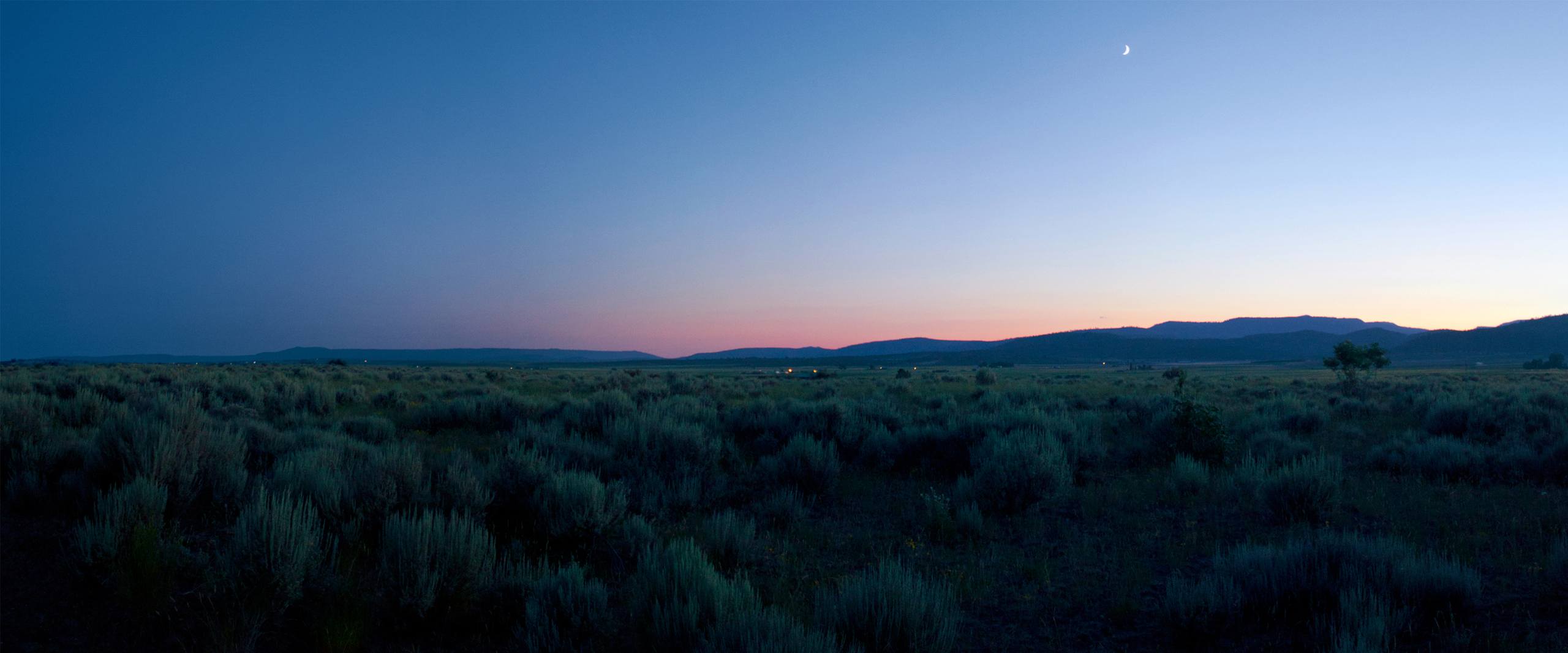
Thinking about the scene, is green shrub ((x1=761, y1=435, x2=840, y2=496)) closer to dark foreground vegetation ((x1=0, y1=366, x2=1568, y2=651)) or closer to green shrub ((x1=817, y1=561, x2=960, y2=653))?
dark foreground vegetation ((x1=0, y1=366, x2=1568, y2=651))

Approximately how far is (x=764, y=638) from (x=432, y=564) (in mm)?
2630

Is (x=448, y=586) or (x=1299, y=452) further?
(x=1299, y=452)

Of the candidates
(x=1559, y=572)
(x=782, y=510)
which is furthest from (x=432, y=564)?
(x=1559, y=572)

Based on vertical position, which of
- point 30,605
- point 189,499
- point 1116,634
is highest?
point 189,499

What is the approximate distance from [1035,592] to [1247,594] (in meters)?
1.45

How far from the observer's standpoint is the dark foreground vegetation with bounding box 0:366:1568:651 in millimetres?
4555

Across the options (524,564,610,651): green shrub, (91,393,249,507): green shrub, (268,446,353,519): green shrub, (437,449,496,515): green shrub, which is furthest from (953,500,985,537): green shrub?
(91,393,249,507): green shrub

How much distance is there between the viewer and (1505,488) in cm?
862

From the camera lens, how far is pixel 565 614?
4555 mm

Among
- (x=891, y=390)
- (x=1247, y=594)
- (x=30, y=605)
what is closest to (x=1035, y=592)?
(x=1247, y=594)

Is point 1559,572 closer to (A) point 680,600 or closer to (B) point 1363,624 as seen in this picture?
(B) point 1363,624

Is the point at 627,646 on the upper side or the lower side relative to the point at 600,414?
lower

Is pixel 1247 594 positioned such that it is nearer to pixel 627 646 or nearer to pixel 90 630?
pixel 627 646

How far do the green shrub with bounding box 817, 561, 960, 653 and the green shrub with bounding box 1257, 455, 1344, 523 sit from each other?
5062 mm
